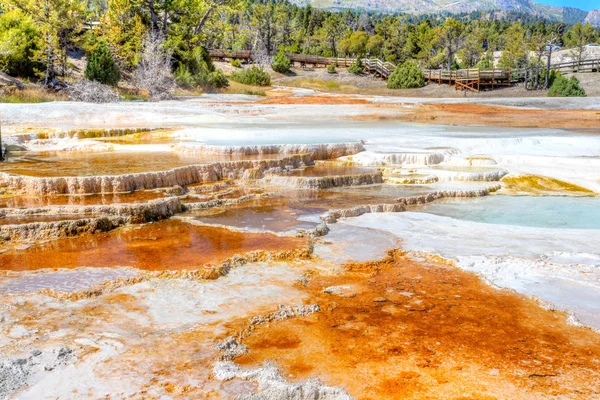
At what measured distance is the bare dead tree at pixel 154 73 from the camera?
23.6m

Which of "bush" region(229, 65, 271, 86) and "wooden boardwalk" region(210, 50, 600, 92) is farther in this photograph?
"wooden boardwalk" region(210, 50, 600, 92)

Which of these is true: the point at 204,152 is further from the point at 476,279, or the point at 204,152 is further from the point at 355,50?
the point at 355,50

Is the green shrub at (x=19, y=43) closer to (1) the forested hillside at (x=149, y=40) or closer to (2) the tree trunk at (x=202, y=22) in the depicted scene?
(1) the forested hillside at (x=149, y=40)

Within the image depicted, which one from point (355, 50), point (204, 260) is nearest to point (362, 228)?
point (204, 260)

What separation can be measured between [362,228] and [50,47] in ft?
59.7

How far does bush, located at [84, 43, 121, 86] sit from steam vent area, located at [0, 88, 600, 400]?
11.3 metres

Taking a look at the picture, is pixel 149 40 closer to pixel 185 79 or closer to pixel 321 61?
pixel 185 79

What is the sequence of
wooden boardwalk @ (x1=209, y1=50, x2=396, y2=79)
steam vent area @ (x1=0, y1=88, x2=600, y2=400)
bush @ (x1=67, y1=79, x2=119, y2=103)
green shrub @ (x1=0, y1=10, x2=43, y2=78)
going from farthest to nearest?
1. wooden boardwalk @ (x1=209, y1=50, x2=396, y2=79)
2. green shrub @ (x1=0, y1=10, x2=43, y2=78)
3. bush @ (x1=67, y1=79, x2=119, y2=103)
4. steam vent area @ (x1=0, y1=88, x2=600, y2=400)

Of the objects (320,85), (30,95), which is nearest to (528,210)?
(30,95)

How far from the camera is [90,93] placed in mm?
19641

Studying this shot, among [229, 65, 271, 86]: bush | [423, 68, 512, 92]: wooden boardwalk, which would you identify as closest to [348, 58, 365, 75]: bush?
[423, 68, 512, 92]: wooden boardwalk

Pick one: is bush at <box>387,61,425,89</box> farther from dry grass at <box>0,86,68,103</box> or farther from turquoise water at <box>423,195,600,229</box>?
turquoise water at <box>423,195,600,229</box>

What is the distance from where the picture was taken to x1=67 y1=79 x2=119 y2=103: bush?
64.5 ft

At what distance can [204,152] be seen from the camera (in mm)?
10609
